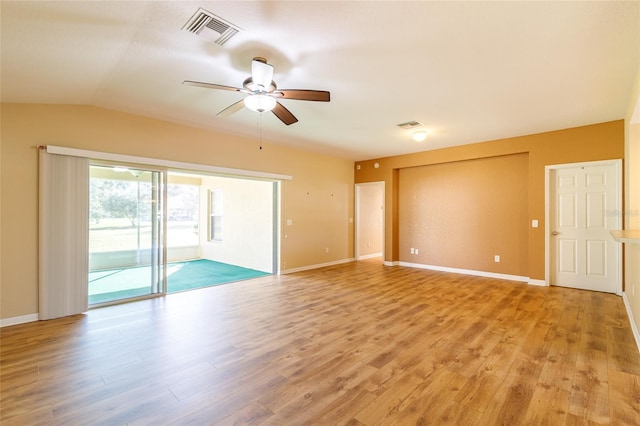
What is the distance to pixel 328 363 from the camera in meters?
2.49

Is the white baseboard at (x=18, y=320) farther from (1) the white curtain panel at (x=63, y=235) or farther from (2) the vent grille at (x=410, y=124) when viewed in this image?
(2) the vent grille at (x=410, y=124)

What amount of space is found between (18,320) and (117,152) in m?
2.34

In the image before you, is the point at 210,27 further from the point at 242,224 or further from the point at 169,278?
the point at 242,224

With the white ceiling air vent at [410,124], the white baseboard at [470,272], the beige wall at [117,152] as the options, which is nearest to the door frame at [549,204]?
the white baseboard at [470,272]

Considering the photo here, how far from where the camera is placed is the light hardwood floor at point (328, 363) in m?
1.88

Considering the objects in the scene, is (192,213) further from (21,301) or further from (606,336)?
(606,336)

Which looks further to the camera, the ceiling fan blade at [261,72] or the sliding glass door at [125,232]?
the sliding glass door at [125,232]

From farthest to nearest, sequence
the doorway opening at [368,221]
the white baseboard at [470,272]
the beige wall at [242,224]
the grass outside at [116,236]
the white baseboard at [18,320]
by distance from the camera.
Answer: the doorway opening at [368,221]
the beige wall at [242,224]
the white baseboard at [470,272]
the grass outside at [116,236]
the white baseboard at [18,320]

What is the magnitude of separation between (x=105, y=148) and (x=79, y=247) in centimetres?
138

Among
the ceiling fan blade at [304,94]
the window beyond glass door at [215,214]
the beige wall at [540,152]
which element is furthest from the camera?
the window beyond glass door at [215,214]

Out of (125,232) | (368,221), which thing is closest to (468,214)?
(368,221)

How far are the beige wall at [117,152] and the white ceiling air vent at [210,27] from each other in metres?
2.65

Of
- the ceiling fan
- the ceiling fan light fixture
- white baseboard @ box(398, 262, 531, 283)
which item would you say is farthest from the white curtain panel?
white baseboard @ box(398, 262, 531, 283)

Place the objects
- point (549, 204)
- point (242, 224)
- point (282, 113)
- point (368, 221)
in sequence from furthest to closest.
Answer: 1. point (368, 221)
2. point (242, 224)
3. point (549, 204)
4. point (282, 113)
